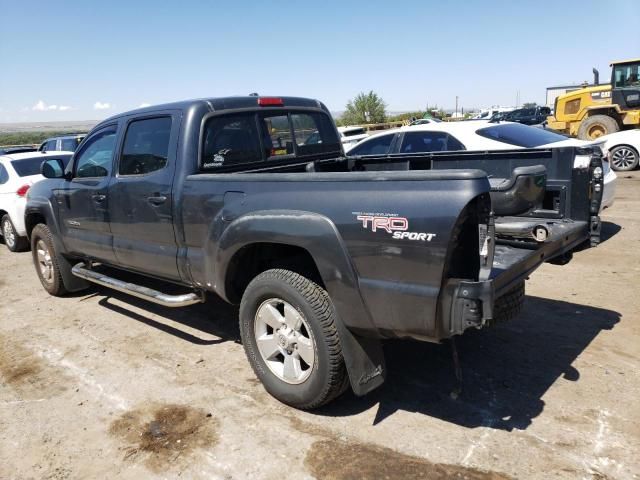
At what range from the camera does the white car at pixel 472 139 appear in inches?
299

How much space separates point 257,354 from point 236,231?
0.86 meters

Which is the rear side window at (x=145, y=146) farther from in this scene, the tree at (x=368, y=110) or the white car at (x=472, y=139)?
the tree at (x=368, y=110)

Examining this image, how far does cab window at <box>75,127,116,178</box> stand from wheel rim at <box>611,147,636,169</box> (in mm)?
12456

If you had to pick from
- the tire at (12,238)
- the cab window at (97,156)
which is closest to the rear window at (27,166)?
the tire at (12,238)

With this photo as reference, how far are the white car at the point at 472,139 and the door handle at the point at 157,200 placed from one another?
15.8ft

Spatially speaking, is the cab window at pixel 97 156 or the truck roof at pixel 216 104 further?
the cab window at pixel 97 156

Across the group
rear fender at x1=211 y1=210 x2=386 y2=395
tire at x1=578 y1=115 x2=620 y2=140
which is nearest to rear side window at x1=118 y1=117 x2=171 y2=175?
rear fender at x1=211 y1=210 x2=386 y2=395

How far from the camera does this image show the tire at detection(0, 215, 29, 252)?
30.6 ft

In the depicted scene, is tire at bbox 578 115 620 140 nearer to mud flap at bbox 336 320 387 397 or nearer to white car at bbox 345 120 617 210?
white car at bbox 345 120 617 210

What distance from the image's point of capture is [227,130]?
14.1 feet

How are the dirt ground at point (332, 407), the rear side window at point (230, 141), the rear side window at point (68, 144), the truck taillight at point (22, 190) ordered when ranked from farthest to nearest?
the rear side window at point (68, 144)
the truck taillight at point (22, 190)
the rear side window at point (230, 141)
the dirt ground at point (332, 407)

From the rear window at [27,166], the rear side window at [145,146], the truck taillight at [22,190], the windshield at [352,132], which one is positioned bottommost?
the truck taillight at [22,190]

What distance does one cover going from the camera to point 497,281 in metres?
2.86

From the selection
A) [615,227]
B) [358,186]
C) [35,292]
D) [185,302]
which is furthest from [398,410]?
[615,227]
